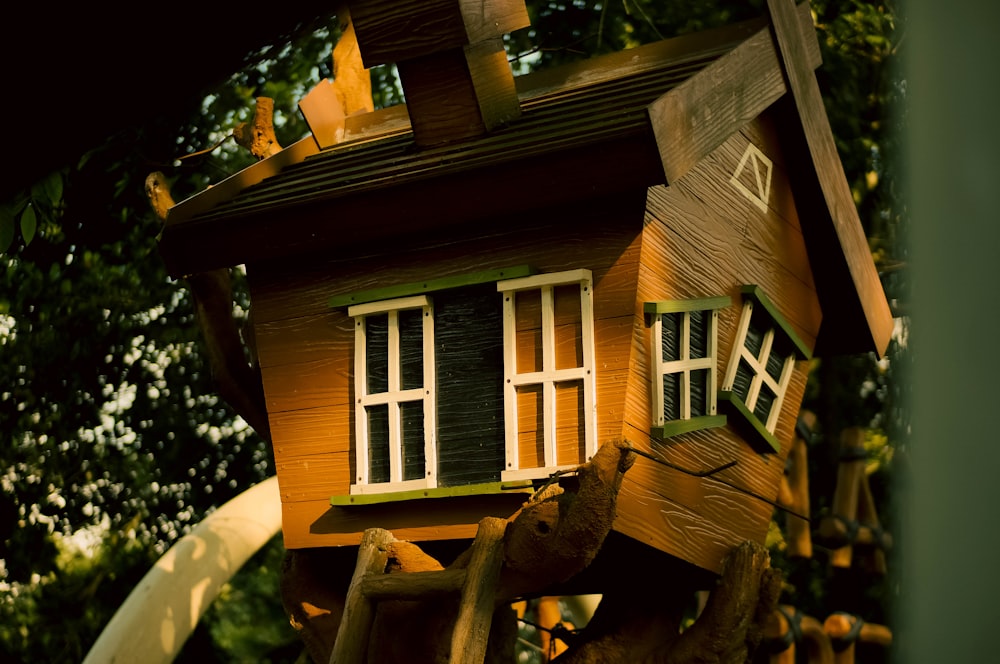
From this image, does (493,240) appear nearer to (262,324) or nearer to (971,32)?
(262,324)

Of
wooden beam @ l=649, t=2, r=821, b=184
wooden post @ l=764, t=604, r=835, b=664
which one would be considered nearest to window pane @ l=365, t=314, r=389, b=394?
wooden beam @ l=649, t=2, r=821, b=184

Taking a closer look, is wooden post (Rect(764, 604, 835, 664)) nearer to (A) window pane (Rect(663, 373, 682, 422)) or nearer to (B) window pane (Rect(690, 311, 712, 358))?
(B) window pane (Rect(690, 311, 712, 358))

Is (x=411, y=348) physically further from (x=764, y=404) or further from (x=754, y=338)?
(x=764, y=404)

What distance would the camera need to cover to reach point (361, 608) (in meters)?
3.97

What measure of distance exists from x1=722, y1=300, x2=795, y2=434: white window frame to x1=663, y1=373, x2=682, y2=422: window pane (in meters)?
0.31

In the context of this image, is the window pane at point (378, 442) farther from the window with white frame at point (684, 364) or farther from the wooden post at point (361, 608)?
the window with white frame at point (684, 364)

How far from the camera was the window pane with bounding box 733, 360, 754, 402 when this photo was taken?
4421 millimetres

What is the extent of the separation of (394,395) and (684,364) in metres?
0.97

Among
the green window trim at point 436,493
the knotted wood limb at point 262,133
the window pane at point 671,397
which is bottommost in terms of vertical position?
the green window trim at point 436,493

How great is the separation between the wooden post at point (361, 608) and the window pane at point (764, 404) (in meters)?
1.52

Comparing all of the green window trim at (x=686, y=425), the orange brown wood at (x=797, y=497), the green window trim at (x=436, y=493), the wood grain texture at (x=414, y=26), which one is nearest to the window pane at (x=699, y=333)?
the green window trim at (x=686, y=425)

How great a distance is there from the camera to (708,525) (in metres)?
4.23

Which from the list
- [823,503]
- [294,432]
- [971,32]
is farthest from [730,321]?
[823,503]

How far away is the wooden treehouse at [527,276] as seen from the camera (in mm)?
3818
